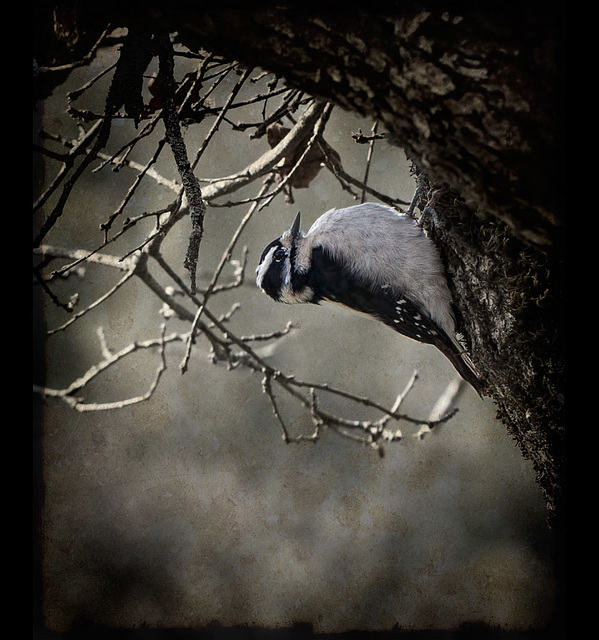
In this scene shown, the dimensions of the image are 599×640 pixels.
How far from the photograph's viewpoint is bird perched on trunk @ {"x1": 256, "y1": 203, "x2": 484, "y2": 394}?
1.08 meters

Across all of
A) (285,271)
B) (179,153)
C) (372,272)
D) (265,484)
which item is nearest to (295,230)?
(285,271)

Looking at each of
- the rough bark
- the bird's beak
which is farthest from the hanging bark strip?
the bird's beak

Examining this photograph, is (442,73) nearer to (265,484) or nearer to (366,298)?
(366,298)

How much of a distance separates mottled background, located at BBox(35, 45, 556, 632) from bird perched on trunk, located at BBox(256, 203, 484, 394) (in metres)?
0.11

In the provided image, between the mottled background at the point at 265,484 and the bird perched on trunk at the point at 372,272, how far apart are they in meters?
0.11

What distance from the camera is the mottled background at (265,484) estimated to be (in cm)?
134

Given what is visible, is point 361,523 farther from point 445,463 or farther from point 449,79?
point 449,79

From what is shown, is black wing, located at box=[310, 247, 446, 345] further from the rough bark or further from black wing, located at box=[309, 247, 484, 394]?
the rough bark

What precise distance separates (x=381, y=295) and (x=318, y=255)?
0.18 m

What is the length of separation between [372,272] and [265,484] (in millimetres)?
641

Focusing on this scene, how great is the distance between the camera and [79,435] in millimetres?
1370

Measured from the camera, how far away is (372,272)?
116 centimetres

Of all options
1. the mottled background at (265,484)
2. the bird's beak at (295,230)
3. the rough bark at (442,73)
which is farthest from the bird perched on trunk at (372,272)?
the rough bark at (442,73)

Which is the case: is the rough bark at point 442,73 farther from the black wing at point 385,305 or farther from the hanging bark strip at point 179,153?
the black wing at point 385,305
